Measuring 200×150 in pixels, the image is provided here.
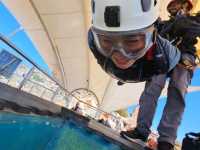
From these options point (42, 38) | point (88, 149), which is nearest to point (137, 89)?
point (42, 38)

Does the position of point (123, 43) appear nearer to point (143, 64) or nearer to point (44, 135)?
point (143, 64)

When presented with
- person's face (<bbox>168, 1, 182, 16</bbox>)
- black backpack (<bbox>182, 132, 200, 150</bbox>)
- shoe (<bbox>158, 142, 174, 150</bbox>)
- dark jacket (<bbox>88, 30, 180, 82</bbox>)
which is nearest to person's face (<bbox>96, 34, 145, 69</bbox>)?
dark jacket (<bbox>88, 30, 180, 82</bbox>)

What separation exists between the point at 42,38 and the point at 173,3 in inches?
445

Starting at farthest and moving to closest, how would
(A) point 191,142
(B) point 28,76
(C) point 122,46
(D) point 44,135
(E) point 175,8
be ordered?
(E) point 175,8
(A) point 191,142
(B) point 28,76
(C) point 122,46
(D) point 44,135

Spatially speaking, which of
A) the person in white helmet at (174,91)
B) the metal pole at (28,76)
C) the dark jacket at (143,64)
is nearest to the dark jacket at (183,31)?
the person in white helmet at (174,91)

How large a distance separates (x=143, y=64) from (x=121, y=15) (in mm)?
432

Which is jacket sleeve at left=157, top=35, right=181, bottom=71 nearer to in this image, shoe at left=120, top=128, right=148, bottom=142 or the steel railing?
shoe at left=120, top=128, right=148, bottom=142

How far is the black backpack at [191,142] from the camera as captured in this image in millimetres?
2639

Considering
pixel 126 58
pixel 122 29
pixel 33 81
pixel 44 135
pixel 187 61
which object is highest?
pixel 187 61

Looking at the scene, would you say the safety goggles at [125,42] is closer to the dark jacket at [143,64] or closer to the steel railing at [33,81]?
the dark jacket at [143,64]

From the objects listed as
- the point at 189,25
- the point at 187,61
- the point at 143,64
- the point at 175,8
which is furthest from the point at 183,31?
the point at 143,64

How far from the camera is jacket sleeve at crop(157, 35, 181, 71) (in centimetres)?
265

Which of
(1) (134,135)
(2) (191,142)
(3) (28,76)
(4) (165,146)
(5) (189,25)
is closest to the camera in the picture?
(3) (28,76)

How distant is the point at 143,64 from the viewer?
253 cm
